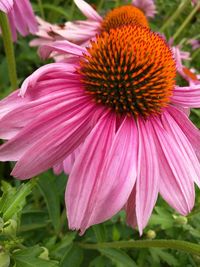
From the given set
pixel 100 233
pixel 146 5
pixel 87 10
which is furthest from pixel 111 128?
pixel 146 5

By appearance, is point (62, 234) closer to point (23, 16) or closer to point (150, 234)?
point (150, 234)

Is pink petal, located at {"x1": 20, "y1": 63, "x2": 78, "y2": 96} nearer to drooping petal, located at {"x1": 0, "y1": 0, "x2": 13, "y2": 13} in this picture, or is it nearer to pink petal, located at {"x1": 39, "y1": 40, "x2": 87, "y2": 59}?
pink petal, located at {"x1": 39, "y1": 40, "x2": 87, "y2": 59}

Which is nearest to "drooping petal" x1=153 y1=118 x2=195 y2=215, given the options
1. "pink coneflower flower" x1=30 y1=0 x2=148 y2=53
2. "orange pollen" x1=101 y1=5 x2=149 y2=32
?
"pink coneflower flower" x1=30 y1=0 x2=148 y2=53

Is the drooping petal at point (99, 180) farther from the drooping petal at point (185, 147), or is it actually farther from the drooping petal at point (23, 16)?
the drooping petal at point (23, 16)

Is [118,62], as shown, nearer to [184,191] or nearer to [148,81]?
[148,81]

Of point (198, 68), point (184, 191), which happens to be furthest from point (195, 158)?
point (198, 68)

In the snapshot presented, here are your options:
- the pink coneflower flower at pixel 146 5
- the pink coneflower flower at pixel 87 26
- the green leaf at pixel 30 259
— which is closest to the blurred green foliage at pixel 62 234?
the green leaf at pixel 30 259
